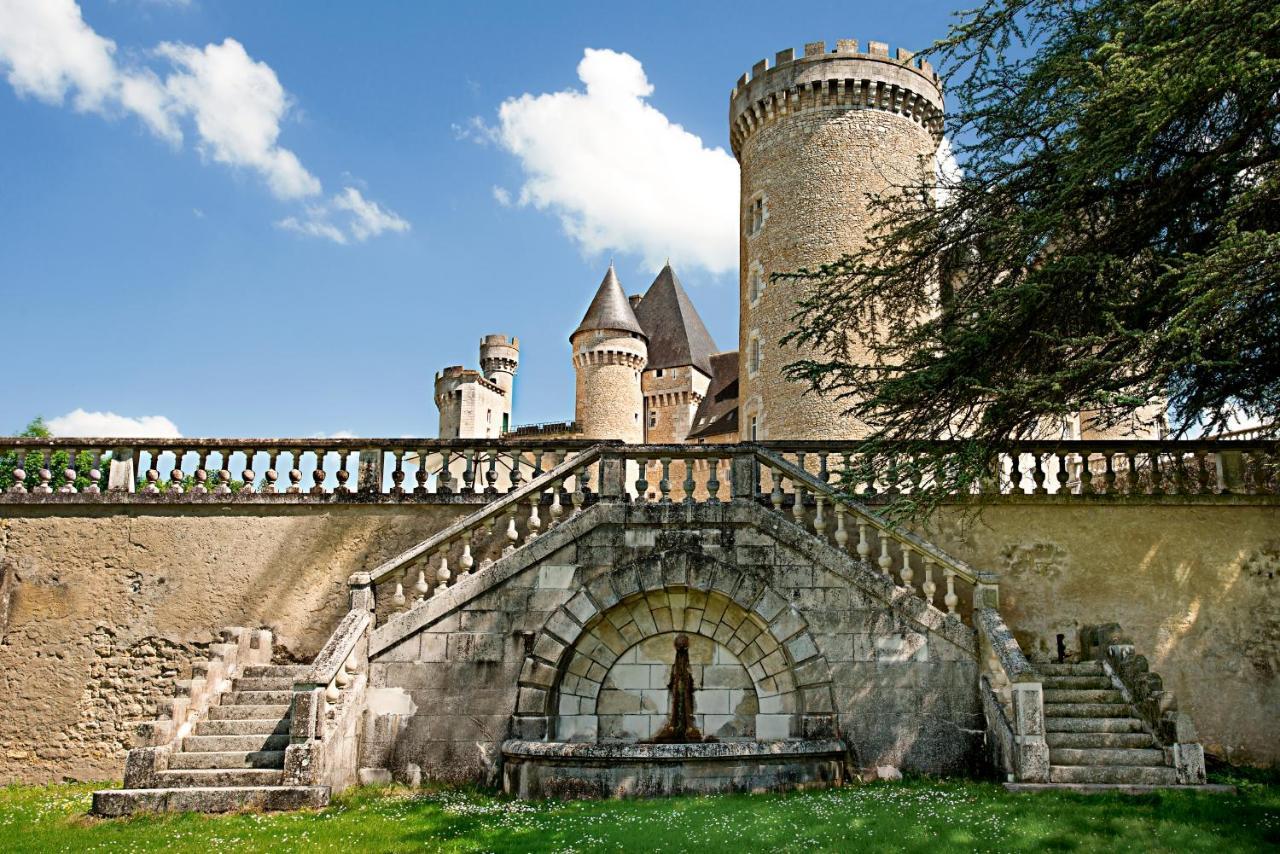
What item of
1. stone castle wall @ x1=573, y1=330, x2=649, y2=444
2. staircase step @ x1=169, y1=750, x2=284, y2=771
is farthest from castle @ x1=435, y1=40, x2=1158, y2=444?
stone castle wall @ x1=573, y1=330, x2=649, y2=444

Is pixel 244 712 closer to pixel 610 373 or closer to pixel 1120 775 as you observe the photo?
pixel 1120 775

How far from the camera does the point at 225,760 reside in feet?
29.9

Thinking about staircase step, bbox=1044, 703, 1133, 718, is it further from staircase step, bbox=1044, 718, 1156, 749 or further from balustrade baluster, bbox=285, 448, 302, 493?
Answer: balustrade baluster, bbox=285, 448, 302, 493

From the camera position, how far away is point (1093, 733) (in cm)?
900

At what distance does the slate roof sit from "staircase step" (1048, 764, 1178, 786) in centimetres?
2661

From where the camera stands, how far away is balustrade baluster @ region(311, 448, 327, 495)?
12.0 meters

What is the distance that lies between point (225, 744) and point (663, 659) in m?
4.12

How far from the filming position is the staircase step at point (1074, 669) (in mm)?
10055

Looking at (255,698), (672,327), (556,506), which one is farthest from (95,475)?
(672,327)

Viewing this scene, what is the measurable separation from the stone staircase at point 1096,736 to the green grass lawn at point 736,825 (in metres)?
0.49

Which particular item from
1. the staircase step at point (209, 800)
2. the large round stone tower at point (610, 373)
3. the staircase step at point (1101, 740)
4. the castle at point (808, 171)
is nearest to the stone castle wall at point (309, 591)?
the staircase step at point (1101, 740)

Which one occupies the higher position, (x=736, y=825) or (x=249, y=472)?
(x=249, y=472)

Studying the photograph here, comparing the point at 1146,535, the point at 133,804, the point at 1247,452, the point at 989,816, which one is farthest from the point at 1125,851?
the point at 133,804

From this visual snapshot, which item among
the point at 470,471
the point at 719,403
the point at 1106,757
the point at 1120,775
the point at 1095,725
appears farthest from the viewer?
the point at 719,403
